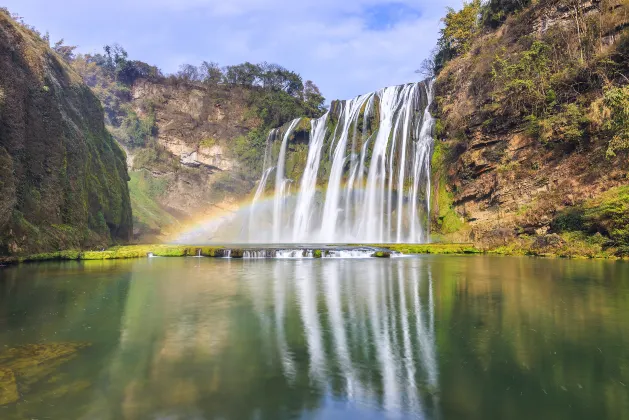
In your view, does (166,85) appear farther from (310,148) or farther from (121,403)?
(121,403)

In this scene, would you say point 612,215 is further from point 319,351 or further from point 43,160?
point 43,160

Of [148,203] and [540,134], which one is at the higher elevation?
[540,134]

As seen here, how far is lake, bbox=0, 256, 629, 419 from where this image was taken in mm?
4008

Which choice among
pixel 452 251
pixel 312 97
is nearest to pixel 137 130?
pixel 312 97

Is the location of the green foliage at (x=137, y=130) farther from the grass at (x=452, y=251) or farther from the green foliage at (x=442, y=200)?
the green foliage at (x=442, y=200)

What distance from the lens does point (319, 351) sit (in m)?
5.79

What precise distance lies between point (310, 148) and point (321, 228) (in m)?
10.0

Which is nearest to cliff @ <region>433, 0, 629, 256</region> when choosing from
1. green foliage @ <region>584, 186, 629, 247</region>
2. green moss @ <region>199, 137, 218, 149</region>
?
green foliage @ <region>584, 186, 629, 247</region>

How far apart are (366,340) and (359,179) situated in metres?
30.7

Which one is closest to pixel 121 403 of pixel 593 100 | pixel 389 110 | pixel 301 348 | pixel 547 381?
pixel 301 348

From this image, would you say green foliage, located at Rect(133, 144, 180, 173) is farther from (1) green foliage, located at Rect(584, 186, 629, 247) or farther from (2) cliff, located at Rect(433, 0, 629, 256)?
(1) green foliage, located at Rect(584, 186, 629, 247)

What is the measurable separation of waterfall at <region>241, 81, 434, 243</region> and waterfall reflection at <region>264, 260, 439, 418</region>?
21.4 meters

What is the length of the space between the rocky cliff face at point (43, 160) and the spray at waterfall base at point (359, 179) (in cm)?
1732

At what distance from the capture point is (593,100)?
23.1 meters
